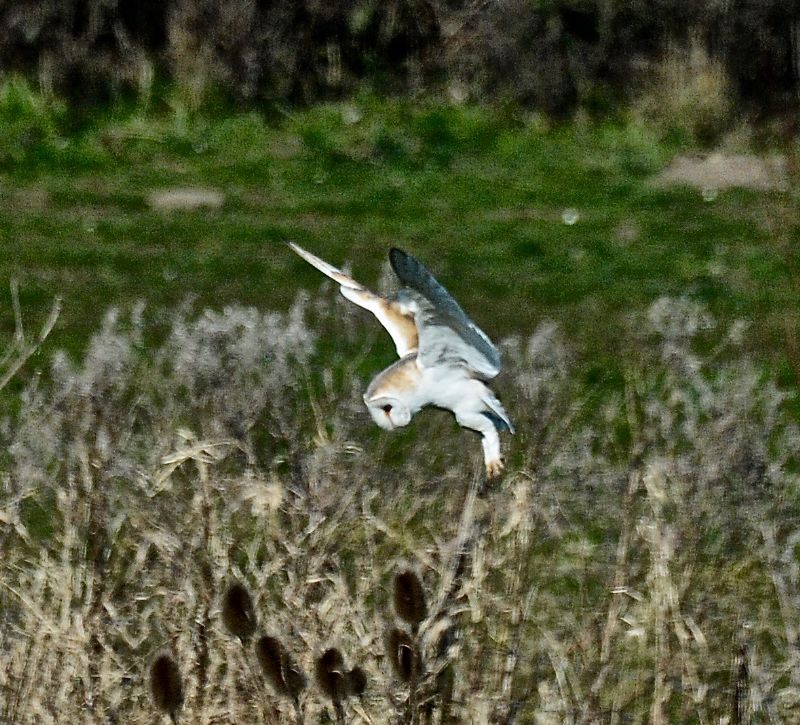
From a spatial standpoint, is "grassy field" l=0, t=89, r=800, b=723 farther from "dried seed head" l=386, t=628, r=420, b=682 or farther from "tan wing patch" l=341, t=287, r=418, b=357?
"tan wing patch" l=341, t=287, r=418, b=357

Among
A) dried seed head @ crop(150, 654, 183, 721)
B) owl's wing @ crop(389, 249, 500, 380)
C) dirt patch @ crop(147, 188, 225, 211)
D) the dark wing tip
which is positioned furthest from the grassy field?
dirt patch @ crop(147, 188, 225, 211)

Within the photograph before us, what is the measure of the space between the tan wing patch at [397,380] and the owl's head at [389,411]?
12 mm

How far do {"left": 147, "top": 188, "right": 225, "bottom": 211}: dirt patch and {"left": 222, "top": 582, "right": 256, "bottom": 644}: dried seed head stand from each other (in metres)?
5.42

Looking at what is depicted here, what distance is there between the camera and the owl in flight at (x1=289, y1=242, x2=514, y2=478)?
2746mm

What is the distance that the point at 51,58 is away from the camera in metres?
8.61

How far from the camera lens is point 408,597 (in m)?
2.43

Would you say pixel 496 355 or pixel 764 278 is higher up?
pixel 764 278

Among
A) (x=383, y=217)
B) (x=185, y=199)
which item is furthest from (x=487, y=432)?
(x=185, y=199)

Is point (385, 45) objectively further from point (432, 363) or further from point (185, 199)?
point (432, 363)

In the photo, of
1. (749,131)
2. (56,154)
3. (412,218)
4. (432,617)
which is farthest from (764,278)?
(432,617)

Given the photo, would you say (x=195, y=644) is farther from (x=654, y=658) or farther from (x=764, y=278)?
(x=764, y=278)

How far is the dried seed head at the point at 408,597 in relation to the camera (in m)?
2.43

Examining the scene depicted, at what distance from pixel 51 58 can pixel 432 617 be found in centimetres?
637

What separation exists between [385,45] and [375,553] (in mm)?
5803
